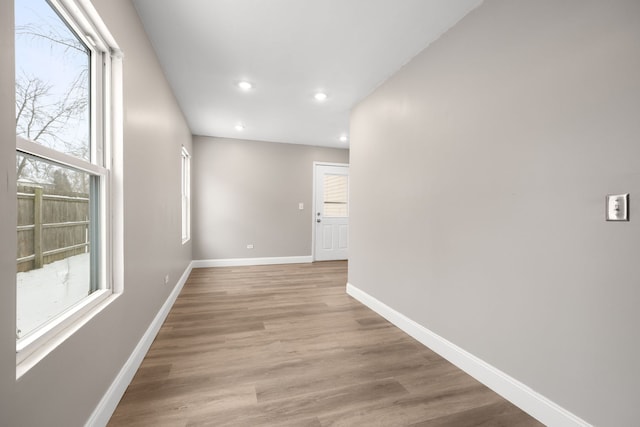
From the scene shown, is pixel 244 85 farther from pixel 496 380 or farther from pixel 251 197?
pixel 496 380

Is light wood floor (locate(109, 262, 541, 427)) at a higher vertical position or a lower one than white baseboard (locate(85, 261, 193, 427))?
lower

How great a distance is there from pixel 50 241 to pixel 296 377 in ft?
5.18

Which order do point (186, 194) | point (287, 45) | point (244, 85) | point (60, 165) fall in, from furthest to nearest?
point (186, 194) < point (244, 85) < point (287, 45) < point (60, 165)

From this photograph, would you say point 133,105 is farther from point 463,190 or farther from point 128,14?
point 463,190

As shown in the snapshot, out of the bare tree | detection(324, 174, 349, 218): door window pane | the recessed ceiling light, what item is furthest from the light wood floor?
detection(324, 174, 349, 218): door window pane

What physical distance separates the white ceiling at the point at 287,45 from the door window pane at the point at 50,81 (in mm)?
877

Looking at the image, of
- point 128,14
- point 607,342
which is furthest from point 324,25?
point 607,342

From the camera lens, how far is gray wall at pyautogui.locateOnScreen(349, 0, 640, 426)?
1.23 metres

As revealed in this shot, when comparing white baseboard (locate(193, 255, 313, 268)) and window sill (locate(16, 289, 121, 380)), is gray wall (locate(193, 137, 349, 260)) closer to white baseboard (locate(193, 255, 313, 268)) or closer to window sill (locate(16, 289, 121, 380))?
white baseboard (locate(193, 255, 313, 268))

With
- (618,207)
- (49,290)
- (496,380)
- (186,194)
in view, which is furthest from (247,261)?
(618,207)

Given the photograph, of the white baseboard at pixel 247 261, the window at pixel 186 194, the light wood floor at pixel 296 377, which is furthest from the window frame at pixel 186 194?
the light wood floor at pixel 296 377

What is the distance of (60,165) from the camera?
3.96 ft

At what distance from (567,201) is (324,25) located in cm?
198

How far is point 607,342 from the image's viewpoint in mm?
1256
